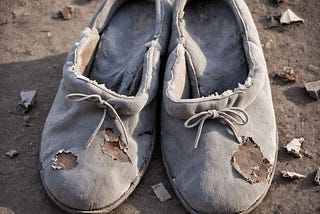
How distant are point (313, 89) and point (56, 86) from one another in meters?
1.06

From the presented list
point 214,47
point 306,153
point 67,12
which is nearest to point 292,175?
point 306,153

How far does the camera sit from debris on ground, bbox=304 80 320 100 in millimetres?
2350

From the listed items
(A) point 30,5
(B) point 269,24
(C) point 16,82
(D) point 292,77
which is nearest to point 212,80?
(D) point 292,77

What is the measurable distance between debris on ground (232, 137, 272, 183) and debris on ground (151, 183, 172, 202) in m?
0.26

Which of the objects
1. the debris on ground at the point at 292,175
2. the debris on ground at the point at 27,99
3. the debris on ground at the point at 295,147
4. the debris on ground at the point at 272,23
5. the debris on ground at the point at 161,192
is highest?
the debris on ground at the point at 272,23

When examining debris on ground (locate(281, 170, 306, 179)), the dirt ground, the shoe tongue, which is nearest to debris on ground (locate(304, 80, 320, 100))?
the dirt ground

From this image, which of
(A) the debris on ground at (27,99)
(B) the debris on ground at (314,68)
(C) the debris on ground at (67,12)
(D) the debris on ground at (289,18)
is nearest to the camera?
(A) the debris on ground at (27,99)

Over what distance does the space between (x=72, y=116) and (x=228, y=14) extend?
778 millimetres

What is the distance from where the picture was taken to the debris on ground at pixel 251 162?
6.38 feet

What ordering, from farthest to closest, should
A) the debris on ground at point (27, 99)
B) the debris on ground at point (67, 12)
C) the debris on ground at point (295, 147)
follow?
the debris on ground at point (67, 12) < the debris on ground at point (27, 99) < the debris on ground at point (295, 147)

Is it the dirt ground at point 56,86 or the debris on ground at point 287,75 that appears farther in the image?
the debris on ground at point 287,75

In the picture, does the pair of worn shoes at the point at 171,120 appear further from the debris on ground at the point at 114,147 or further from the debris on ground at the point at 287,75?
the debris on ground at the point at 287,75

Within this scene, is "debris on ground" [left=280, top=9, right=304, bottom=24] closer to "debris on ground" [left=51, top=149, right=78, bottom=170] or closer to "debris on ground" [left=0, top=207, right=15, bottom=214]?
"debris on ground" [left=51, top=149, right=78, bottom=170]

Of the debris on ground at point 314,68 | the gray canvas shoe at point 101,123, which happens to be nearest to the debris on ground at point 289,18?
the debris on ground at point 314,68
